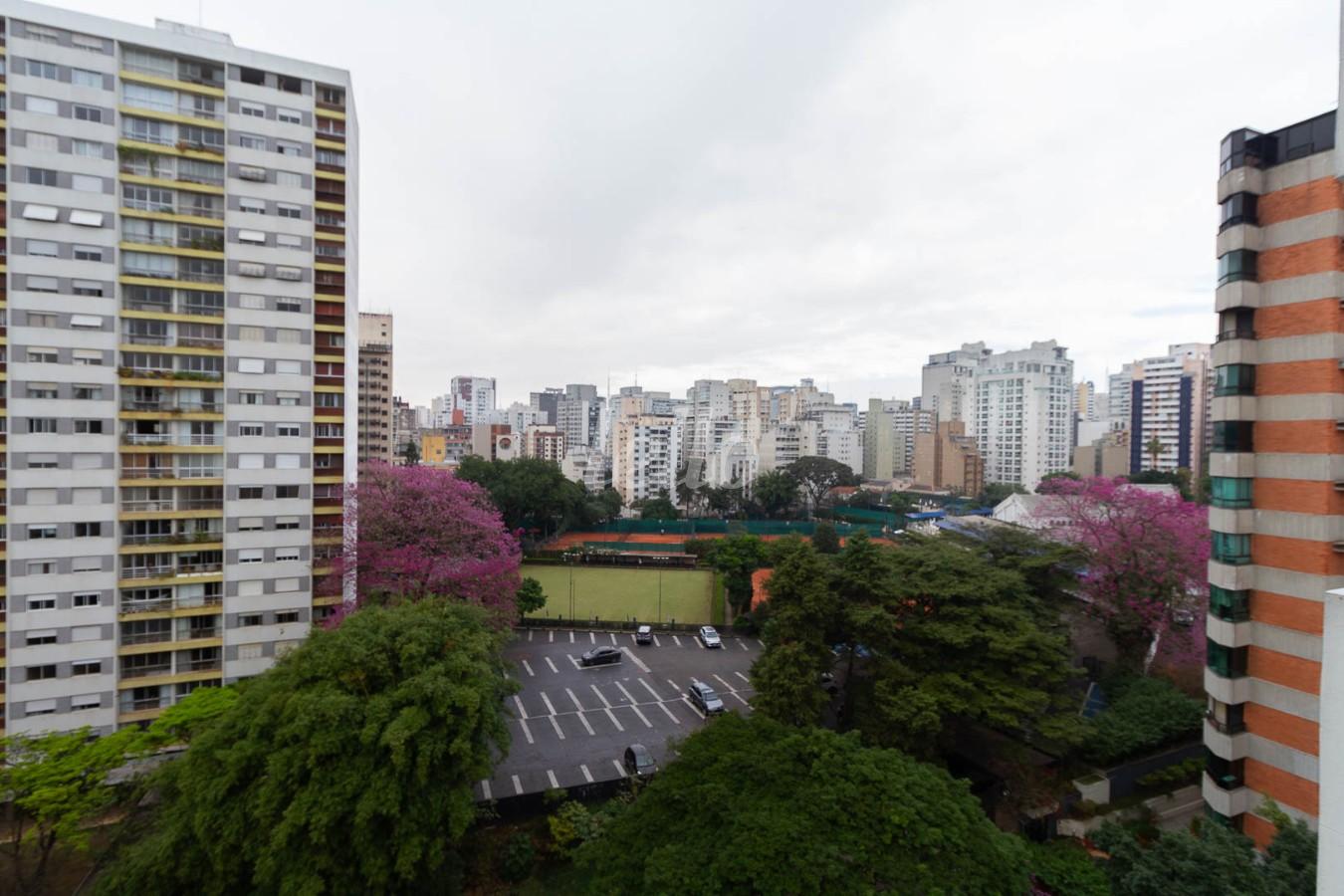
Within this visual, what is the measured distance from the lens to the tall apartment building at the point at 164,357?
61.3ft

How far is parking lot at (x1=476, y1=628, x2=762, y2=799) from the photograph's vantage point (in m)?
19.1

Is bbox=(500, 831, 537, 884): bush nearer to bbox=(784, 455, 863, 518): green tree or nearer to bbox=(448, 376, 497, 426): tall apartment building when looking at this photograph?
bbox=(784, 455, 863, 518): green tree

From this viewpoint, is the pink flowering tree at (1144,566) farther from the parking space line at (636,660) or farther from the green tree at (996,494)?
the green tree at (996,494)

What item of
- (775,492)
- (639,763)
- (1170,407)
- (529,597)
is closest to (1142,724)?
(639,763)

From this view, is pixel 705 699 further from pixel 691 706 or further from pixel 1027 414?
pixel 1027 414

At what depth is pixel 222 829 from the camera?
11.4 metres

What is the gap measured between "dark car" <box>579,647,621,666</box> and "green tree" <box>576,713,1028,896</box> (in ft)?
53.1

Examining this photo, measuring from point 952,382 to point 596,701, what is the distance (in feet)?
325

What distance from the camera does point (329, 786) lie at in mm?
11422

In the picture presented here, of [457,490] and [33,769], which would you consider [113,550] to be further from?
[457,490]

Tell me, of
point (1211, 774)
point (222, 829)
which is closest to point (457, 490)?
point (222, 829)

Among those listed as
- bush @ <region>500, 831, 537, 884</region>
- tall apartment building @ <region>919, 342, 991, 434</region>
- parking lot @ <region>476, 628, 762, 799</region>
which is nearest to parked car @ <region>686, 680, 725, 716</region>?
parking lot @ <region>476, 628, 762, 799</region>

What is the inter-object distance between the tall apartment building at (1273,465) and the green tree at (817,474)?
5319 centimetres

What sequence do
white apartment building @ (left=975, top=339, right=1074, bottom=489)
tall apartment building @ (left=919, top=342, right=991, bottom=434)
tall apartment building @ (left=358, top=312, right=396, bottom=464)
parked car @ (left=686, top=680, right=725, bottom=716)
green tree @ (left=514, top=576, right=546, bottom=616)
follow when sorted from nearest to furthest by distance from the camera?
parked car @ (left=686, top=680, right=725, bottom=716) → green tree @ (left=514, top=576, right=546, bottom=616) → tall apartment building @ (left=358, top=312, right=396, bottom=464) → white apartment building @ (left=975, top=339, right=1074, bottom=489) → tall apartment building @ (left=919, top=342, right=991, bottom=434)
